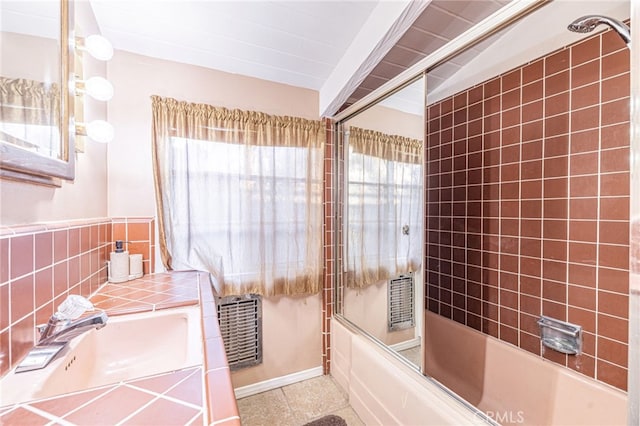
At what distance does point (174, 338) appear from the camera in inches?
40.8

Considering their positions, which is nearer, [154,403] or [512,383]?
[154,403]

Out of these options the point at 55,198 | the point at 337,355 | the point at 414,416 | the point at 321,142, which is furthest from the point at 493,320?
the point at 55,198

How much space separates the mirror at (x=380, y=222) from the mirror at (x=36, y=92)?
164 cm

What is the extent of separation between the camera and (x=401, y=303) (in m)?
1.99

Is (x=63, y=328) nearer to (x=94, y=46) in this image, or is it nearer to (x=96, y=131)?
(x=96, y=131)

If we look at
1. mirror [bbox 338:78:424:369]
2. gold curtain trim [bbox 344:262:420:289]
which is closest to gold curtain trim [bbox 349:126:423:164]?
mirror [bbox 338:78:424:369]

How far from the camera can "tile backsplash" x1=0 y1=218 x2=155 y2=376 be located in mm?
627

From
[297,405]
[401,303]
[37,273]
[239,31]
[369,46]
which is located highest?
[239,31]

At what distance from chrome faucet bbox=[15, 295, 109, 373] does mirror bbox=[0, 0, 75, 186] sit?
39cm

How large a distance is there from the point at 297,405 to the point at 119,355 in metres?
1.29

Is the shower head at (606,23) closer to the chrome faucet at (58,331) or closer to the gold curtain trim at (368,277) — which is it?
the gold curtain trim at (368,277)

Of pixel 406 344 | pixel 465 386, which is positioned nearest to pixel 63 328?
pixel 406 344

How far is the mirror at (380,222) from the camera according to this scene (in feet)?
6.30

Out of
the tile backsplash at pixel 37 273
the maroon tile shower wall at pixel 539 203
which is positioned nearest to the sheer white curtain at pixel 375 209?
the maroon tile shower wall at pixel 539 203
